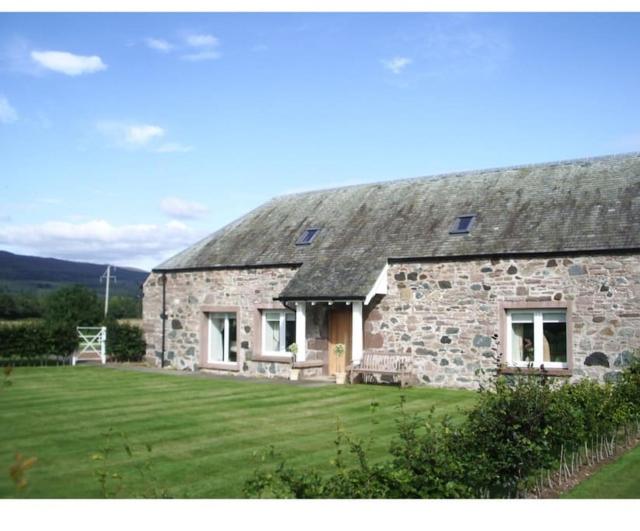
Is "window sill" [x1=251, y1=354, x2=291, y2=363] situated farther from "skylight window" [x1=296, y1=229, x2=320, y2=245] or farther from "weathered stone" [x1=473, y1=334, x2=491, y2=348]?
"weathered stone" [x1=473, y1=334, x2=491, y2=348]

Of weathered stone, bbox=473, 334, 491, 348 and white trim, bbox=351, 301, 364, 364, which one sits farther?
white trim, bbox=351, 301, 364, 364

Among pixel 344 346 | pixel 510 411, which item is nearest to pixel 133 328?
pixel 344 346

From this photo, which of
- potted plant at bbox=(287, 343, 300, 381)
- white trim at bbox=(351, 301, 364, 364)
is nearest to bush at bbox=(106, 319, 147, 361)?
potted plant at bbox=(287, 343, 300, 381)

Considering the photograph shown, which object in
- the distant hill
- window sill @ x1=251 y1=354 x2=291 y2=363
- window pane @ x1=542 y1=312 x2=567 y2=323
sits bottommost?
window sill @ x1=251 y1=354 x2=291 y2=363

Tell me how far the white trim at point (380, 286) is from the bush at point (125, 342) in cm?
1057

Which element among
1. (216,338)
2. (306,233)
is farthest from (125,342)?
(306,233)

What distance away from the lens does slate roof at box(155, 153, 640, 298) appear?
1609cm

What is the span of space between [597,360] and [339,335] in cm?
693

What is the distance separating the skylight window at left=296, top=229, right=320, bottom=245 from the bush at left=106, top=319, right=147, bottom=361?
25.3 feet

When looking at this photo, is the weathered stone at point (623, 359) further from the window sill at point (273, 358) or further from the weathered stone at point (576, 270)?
the window sill at point (273, 358)

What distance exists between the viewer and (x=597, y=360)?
15.0 m

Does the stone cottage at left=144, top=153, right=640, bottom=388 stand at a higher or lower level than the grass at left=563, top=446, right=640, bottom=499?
higher
